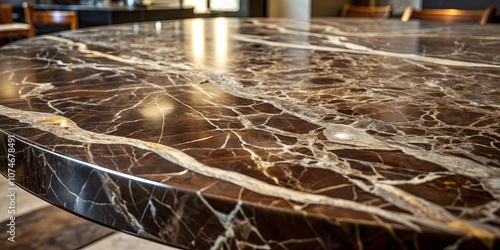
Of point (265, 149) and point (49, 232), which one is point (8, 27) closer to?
point (49, 232)

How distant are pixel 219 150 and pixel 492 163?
26 cm

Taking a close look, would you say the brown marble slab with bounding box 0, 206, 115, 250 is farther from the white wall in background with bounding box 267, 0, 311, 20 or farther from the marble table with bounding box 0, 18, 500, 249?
the white wall in background with bounding box 267, 0, 311, 20

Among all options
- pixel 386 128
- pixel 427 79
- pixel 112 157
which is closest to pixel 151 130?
pixel 112 157

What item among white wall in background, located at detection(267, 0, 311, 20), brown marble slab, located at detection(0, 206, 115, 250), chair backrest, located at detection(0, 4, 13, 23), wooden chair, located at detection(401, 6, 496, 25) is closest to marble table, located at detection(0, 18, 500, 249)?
brown marble slab, located at detection(0, 206, 115, 250)

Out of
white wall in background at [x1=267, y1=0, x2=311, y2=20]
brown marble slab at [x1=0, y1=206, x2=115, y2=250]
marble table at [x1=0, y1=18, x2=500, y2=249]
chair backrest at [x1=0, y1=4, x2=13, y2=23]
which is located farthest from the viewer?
white wall in background at [x1=267, y1=0, x2=311, y2=20]

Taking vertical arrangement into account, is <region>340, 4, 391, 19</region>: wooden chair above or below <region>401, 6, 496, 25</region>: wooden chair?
above

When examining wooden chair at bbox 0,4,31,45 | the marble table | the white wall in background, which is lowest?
the marble table

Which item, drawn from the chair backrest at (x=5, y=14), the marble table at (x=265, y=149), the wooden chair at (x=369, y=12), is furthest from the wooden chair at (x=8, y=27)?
the marble table at (x=265, y=149)

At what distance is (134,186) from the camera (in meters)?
0.42

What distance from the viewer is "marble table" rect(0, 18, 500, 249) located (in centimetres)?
36

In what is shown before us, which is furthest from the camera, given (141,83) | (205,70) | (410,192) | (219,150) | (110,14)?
(110,14)

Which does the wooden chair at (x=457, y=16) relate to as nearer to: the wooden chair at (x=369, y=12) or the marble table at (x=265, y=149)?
the wooden chair at (x=369, y=12)

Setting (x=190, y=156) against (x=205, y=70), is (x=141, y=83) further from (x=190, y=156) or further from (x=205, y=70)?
(x=190, y=156)

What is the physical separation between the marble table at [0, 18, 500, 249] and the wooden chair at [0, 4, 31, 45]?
323 centimetres
